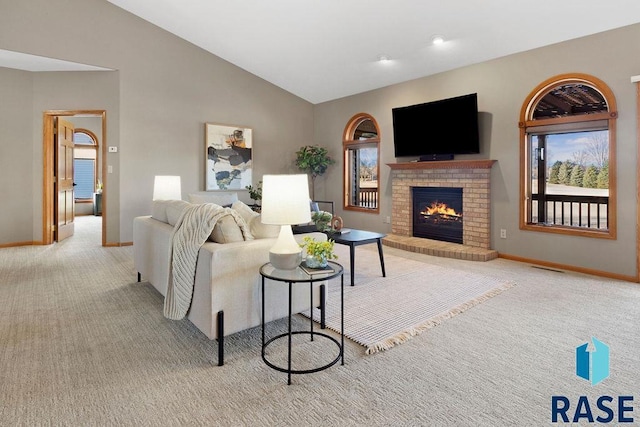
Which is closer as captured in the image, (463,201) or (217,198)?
(463,201)

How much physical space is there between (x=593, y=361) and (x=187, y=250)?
255 centimetres

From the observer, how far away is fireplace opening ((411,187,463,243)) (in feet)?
18.2

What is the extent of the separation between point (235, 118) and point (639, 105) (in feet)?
18.6

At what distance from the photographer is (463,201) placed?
17.5 ft

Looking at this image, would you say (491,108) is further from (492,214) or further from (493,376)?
(493,376)

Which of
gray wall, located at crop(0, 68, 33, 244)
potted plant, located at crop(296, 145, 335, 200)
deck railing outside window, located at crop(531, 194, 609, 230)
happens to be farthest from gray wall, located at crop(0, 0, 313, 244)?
deck railing outside window, located at crop(531, 194, 609, 230)

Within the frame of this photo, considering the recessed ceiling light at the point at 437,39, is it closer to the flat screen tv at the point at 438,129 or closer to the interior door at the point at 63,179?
the flat screen tv at the point at 438,129

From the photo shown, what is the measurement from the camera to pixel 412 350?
2.30 metres

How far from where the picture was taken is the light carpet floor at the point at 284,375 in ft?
5.49

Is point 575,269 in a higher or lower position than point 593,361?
higher

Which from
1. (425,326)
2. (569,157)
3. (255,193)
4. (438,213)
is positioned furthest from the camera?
(255,193)

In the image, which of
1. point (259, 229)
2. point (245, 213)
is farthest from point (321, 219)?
point (259, 229)

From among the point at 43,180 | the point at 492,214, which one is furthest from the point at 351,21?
the point at 43,180

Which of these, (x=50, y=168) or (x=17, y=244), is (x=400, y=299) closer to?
(x=50, y=168)
